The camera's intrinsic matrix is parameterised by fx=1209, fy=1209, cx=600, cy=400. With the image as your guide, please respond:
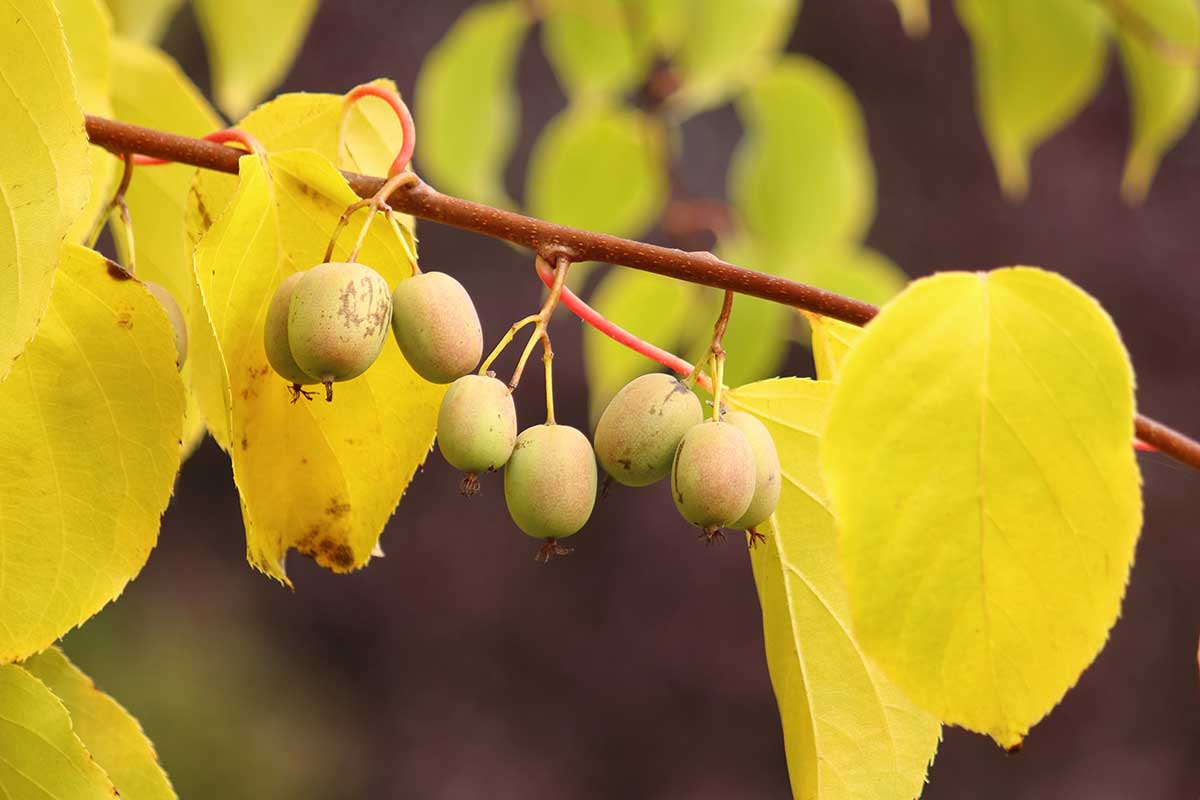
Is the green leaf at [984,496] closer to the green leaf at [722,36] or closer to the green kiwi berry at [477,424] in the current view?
the green kiwi berry at [477,424]

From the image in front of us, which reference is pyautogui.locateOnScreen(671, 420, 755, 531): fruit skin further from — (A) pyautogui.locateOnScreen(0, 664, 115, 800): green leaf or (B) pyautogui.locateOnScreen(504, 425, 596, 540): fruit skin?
(A) pyautogui.locateOnScreen(0, 664, 115, 800): green leaf

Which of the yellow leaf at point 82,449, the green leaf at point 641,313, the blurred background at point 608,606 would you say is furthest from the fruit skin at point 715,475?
the blurred background at point 608,606

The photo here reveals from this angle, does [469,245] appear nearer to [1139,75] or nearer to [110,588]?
[1139,75]

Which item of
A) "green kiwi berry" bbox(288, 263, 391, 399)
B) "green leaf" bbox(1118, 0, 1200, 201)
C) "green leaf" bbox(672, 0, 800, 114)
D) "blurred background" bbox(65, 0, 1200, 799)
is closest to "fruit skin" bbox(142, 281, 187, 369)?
"green kiwi berry" bbox(288, 263, 391, 399)

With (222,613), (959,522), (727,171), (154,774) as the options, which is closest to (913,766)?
(959,522)

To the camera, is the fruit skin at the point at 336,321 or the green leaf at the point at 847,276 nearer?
the fruit skin at the point at 336,321
